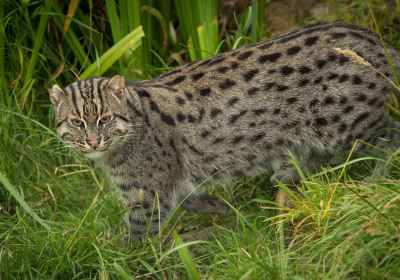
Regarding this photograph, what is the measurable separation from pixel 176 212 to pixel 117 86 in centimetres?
134

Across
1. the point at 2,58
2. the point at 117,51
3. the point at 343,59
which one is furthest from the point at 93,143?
the point at 2,58

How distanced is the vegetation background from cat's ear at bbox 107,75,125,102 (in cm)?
71

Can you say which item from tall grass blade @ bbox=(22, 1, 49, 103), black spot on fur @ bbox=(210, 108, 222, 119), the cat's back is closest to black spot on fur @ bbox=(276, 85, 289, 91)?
the cat's back

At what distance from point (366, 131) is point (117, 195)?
2187 millimetres

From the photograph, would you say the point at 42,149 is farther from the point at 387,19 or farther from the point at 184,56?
the point at 387,19

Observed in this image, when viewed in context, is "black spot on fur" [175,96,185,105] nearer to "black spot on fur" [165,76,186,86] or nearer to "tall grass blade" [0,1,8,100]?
"black spot on fur" [165,76,186,86]

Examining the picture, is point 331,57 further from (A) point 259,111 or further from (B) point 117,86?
(B) point 117,86

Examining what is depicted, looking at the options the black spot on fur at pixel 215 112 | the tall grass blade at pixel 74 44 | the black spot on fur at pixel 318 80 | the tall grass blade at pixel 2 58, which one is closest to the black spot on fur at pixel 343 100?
the black spot on fur at pixel 318 80

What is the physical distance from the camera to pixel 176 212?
23.6ft

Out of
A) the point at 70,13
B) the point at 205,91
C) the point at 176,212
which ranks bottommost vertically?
the point at 176,212

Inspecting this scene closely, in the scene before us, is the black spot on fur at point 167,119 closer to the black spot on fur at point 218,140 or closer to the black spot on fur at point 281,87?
the black spot on fur at point 218,140

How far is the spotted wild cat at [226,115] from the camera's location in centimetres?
657

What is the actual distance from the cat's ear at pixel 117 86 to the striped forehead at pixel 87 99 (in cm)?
7

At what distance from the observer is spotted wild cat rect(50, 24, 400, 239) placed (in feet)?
21.6
